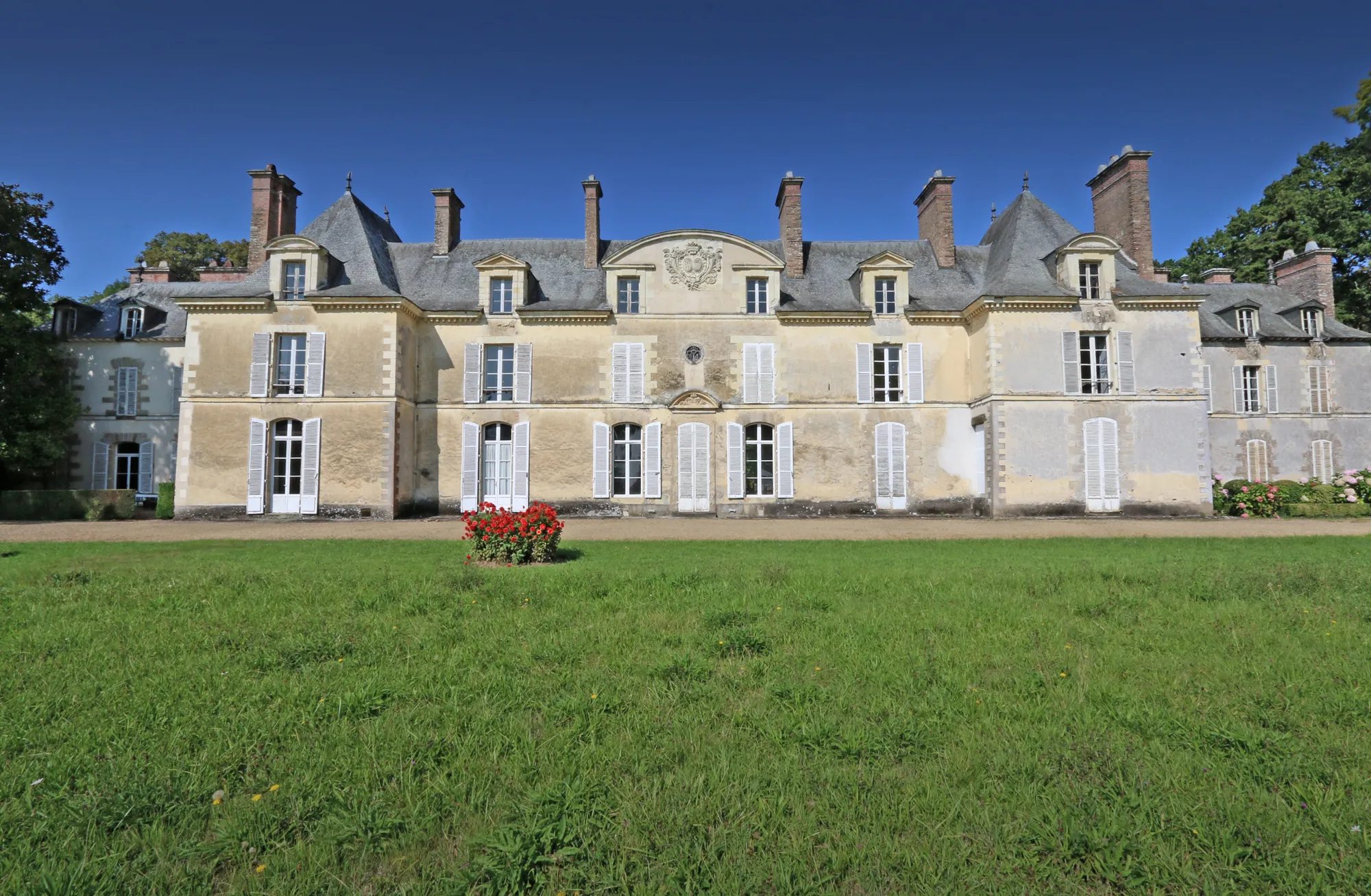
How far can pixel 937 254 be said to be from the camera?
64.0 feet

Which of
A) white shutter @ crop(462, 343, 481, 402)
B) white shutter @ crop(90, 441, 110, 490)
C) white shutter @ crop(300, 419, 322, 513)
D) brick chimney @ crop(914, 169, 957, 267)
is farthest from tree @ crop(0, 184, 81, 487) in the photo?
brick chimney @ crop(914, 169, 957, 267)

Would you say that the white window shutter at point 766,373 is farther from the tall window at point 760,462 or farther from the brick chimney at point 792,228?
the brick chimney at point 792,228

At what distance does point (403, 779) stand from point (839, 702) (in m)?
1.91

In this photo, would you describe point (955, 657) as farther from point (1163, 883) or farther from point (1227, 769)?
point (1163, 883)

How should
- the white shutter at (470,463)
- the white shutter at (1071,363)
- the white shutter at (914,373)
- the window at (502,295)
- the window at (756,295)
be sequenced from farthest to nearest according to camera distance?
the window at (756,295)
the window at (502,295)
the white shutter at (914,373)
the white shutter at (470,463)
the white shutter at (1071,363)

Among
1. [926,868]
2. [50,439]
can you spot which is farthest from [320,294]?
[926,868]

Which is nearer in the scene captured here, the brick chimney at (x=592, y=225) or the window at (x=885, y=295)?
the window at (x=885, y=295)

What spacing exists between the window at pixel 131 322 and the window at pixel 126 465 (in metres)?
3.29

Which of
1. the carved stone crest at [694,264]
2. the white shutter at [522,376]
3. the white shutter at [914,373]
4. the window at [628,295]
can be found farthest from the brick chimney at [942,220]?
the white shutter at [522,376]

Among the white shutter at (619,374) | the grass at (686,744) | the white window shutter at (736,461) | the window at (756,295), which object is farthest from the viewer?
the window at (756,295)

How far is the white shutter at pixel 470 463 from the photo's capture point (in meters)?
17.5

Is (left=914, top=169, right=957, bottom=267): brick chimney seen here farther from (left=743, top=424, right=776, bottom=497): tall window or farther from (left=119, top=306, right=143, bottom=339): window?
(left=119, top=306, right=143, bottom=339): window

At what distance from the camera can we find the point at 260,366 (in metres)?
16.8

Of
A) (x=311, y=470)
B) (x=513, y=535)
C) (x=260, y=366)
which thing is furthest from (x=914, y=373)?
(x=260, y=366)
